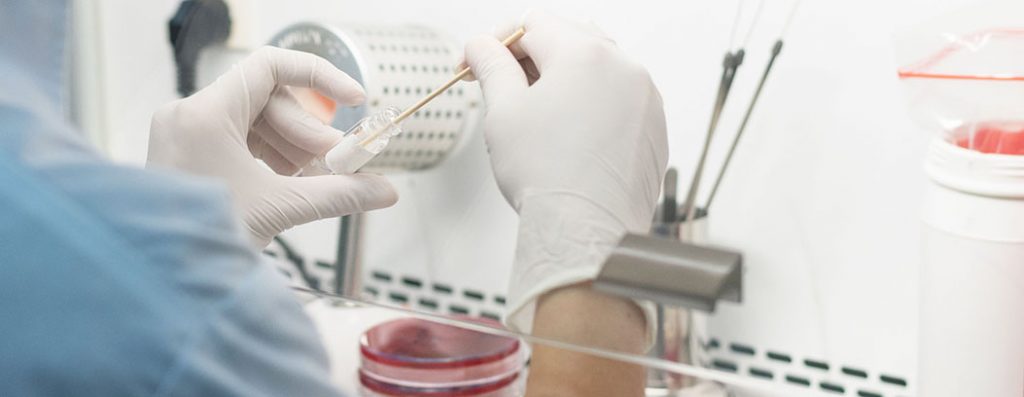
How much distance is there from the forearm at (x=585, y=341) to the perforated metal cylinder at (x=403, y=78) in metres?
0.23

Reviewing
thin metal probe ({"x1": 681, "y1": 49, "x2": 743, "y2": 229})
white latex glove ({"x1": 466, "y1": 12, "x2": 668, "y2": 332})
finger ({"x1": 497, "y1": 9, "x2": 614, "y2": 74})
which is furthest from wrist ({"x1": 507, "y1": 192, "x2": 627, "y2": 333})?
→ thin metal probe ({"x1": 681, "y1": 49, "x2": 743, "y2": 229})

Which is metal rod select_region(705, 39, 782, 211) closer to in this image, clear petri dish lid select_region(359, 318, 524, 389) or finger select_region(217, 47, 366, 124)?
clear petri dish lid select_region(359, 318, 524, 389)

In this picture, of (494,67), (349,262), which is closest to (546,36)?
(494,67)

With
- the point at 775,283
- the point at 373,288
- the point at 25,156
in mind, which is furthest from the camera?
the point at 373,288

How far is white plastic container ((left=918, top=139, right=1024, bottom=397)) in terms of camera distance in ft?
2.78

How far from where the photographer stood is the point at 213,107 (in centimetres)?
83

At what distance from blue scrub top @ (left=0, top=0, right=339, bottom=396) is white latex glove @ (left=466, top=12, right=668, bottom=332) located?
1.06 ft

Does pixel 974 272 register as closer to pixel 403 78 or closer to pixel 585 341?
pixel 585 341

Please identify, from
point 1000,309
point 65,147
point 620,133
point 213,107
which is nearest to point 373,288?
point 213,107

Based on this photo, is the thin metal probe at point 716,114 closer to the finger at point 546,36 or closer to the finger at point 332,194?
the finger at point 546,36

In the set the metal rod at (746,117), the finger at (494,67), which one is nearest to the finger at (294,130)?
the finger at (494,67)

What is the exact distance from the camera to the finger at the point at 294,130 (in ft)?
2.81

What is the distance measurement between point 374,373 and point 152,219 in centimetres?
69

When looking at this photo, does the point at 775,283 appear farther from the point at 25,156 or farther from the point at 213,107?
the point at 25,156
